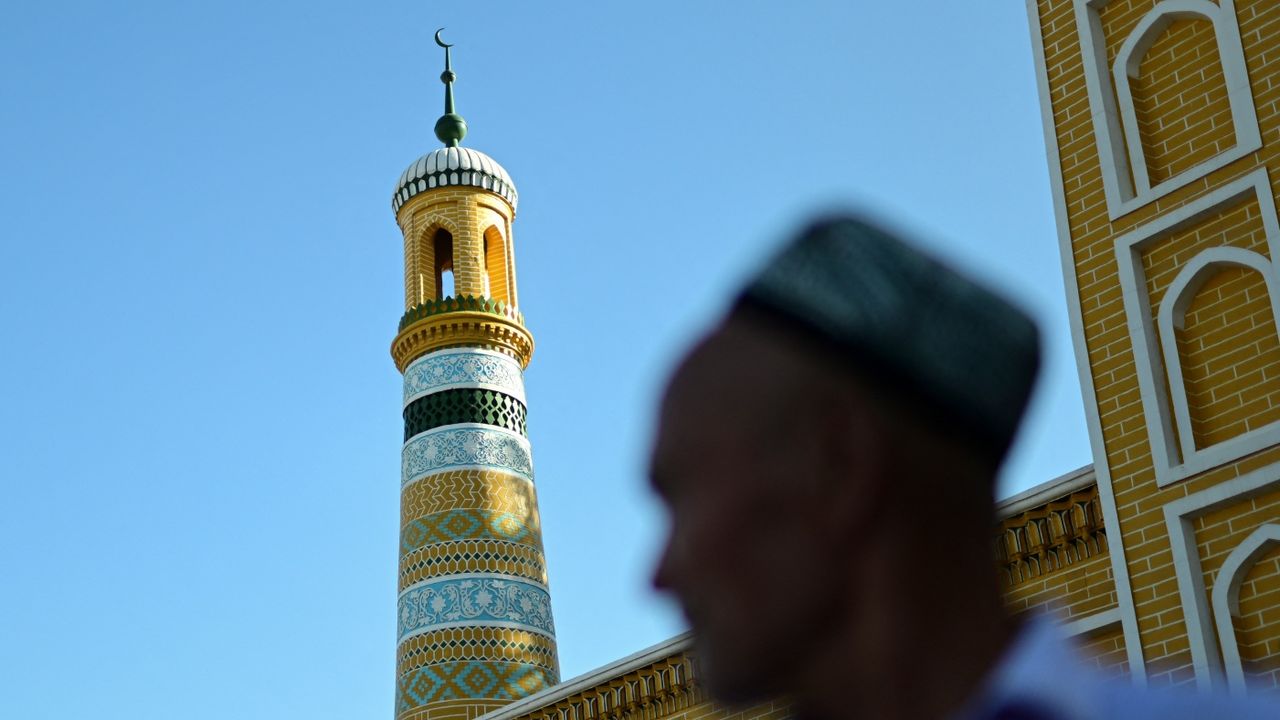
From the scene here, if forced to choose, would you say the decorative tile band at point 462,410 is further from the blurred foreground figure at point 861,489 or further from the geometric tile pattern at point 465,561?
the blurred foreground figure at point 861,489

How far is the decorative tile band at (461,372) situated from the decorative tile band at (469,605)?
1534 mm

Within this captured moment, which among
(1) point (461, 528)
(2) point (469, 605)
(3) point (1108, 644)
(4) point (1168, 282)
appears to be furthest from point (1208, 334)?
(1) point (461, 528)

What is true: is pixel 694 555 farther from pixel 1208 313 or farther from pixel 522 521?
pixel 522 521

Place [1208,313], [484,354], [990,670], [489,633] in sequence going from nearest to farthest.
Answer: [990,670], [1208,313], [489,633], [484,354]

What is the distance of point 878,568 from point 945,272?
0.45 feet

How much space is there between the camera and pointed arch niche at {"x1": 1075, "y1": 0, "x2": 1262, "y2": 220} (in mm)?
5551

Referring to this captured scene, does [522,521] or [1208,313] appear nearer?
[1208,313]

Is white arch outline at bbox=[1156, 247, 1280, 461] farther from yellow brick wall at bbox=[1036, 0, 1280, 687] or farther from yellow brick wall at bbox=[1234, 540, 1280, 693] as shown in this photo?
yellow brick wall at bbox=[1234, 540, 1280, 693]

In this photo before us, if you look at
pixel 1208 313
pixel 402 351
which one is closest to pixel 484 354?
pixel 402 351

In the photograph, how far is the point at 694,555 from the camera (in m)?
0.78

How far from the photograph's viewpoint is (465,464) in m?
12.1

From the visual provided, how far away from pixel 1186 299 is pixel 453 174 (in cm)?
850

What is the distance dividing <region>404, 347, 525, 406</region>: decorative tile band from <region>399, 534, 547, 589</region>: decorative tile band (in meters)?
1.26

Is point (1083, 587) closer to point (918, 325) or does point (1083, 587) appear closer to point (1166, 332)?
point (1166, 332)
